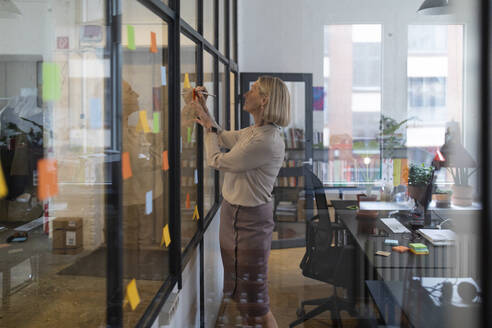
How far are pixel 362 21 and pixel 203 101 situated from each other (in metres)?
1.10

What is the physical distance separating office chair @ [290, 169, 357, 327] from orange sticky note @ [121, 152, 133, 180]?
1725mm

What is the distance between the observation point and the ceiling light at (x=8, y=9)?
561mm

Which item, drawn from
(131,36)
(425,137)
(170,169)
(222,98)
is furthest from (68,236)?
(222,98)

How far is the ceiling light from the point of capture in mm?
561

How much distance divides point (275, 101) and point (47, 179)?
4.73ft

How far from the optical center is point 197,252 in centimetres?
206

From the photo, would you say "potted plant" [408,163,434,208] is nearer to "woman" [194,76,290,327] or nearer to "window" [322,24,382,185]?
"window" [322,24,382,185]

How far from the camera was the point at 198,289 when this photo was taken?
2.10 meters

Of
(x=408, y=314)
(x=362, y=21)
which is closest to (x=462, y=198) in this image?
(x=408, y=314)

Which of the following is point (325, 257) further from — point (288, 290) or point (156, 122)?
point (156, 122)

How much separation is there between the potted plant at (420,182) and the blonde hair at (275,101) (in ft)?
2.23

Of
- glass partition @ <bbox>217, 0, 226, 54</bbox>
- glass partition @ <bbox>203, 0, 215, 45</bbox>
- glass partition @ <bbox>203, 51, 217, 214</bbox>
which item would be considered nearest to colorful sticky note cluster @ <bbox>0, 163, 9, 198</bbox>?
glass partition @ <bbox>203, 51, 217, 214</bbox>

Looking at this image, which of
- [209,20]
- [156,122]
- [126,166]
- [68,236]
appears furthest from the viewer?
Answer: [209,20]

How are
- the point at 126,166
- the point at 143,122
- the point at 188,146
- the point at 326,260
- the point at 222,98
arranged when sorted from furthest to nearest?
the point at 222,98
the point at 326,260
the point at 188,146
the point at 143,122
the point at 126,166
